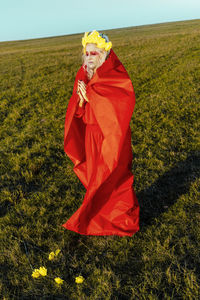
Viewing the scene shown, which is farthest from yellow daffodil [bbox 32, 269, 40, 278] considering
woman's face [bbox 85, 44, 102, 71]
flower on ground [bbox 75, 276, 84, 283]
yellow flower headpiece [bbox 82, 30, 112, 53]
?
yellow flower headpiece [bbox 82, 30, 112, 53]

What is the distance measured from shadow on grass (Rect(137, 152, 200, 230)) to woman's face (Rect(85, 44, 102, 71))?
243cm

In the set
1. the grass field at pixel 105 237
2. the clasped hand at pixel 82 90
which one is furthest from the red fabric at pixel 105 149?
the grass field at pixel 105 237

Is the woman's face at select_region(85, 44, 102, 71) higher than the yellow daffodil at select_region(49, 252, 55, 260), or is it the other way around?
the woman's face at select_region(85, 44, 102, 71)

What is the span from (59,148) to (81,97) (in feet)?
11.7

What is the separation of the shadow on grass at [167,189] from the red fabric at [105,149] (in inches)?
24.5

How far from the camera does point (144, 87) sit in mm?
10836

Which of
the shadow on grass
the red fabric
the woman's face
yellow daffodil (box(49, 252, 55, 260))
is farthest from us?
the shadow on grass

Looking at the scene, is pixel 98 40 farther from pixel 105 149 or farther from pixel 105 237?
pixel 105 237

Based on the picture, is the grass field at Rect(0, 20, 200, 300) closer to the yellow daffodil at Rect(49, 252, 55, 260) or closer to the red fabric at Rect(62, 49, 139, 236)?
the yellow daffodil at Rect(49, 252, 55, 260)

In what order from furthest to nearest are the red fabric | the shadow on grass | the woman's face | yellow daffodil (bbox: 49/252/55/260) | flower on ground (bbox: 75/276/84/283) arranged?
the shadow on grass → yellow daffodil (bbox: 49/252/55/260) → the woman's face → flower on ground (bbox: 75/276/84/283) → the red fabric

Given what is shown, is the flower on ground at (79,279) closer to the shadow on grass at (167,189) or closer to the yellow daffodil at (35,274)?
the yellow daffodil at (35,274)

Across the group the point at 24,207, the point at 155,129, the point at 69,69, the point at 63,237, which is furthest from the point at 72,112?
the point at 69,69

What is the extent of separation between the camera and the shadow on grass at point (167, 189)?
3736 millimetres

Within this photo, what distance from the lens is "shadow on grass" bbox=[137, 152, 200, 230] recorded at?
147 inches
